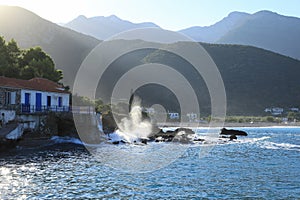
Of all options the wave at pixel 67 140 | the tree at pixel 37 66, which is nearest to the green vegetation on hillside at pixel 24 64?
the tree at pixel 37 66

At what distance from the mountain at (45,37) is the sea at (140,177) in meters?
135

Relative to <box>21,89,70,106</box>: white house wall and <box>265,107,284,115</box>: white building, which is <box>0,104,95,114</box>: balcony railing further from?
<box>265,107,284,115</box>: white building

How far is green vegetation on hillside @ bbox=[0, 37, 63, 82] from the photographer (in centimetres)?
5898

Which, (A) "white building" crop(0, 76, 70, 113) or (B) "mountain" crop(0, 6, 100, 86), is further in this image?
(B) "mountain" crop(0, 6, 100, 86)

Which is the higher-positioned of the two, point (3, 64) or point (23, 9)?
point (23, 9)

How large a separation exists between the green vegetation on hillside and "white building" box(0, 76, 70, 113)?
11.5 meters

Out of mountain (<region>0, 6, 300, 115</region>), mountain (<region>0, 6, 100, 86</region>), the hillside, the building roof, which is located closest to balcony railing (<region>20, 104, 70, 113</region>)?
the building roof

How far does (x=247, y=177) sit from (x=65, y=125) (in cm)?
2822

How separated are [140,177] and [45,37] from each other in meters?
171

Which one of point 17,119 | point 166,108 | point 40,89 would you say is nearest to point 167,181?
point 17,119

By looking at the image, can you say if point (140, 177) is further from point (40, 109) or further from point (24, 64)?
point (24, 64)

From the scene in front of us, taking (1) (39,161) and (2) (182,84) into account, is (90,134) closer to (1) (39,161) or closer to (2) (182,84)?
(1) (39,161)

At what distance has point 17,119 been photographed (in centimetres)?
A: 4059

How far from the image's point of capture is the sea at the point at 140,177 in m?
19.2
